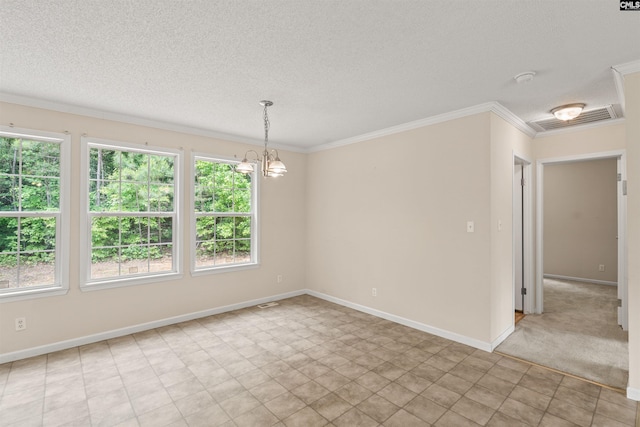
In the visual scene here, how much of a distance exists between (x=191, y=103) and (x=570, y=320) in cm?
556

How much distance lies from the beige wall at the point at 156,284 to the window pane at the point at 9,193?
0.47 meters

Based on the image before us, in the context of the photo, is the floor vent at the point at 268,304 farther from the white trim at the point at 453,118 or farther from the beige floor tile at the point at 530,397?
the beige floor tile at the point at 530,397

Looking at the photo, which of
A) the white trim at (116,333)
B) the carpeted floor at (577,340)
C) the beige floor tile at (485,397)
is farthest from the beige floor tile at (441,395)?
the white trim at (116,333)

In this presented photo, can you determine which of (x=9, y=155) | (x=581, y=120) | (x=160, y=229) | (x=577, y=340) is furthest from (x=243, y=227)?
(x=581, y=120)

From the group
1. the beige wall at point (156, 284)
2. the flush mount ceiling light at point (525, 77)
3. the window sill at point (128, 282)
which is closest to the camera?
the flush mount ceiling light at point (525, 77)

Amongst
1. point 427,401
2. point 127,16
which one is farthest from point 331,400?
point 127,16

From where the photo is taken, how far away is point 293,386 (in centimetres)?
260

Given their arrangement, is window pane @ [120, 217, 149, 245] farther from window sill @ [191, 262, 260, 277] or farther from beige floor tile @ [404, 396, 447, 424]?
beige floor tile @ [404, 396, 447, 424]

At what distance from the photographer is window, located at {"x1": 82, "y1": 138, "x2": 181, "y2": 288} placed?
3.58 metres

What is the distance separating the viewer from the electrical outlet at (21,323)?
3082 mm

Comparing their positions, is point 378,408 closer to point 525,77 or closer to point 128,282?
point 525,77

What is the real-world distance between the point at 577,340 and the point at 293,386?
332 centimetres

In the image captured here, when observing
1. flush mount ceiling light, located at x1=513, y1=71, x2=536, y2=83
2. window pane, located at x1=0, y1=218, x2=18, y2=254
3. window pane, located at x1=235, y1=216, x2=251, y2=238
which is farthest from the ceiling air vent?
window pane, located at x1=0, y1=218, x2=18, y2=254

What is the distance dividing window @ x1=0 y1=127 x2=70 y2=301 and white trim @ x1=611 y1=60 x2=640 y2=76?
5.30m
